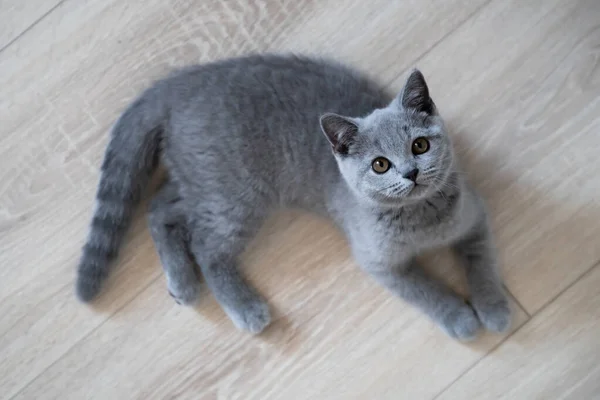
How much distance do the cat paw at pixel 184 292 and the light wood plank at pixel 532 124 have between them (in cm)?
75

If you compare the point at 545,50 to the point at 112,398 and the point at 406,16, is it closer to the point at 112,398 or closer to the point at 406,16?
the point at 406,16

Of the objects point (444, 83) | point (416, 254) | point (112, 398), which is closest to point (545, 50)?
point (444, 83)

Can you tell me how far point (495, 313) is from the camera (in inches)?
53.9

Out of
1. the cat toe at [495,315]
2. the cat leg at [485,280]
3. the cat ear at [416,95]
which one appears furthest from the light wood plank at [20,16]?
the cat toe at [495,315]

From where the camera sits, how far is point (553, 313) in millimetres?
1410

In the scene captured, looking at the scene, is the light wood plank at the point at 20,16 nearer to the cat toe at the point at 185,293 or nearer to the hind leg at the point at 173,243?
the hind leg at the point at 173,243

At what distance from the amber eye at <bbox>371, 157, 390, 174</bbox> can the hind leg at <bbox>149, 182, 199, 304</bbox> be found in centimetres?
55

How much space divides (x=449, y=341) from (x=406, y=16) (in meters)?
0.85

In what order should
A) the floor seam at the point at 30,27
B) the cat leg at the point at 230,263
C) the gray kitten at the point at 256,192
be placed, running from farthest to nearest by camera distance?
1. the floor seam at the point at 30,27
2. the cat leg at the point at 230,263
3. the gray kitten at the point at 256,192

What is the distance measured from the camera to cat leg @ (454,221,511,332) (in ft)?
4.50

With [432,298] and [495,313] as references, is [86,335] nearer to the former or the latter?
[432,298]

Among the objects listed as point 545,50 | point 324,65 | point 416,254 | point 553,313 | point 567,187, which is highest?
point 324,65

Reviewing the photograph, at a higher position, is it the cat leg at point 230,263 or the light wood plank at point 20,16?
the light wood plank at point 20,16

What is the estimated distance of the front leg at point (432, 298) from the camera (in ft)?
4.51
